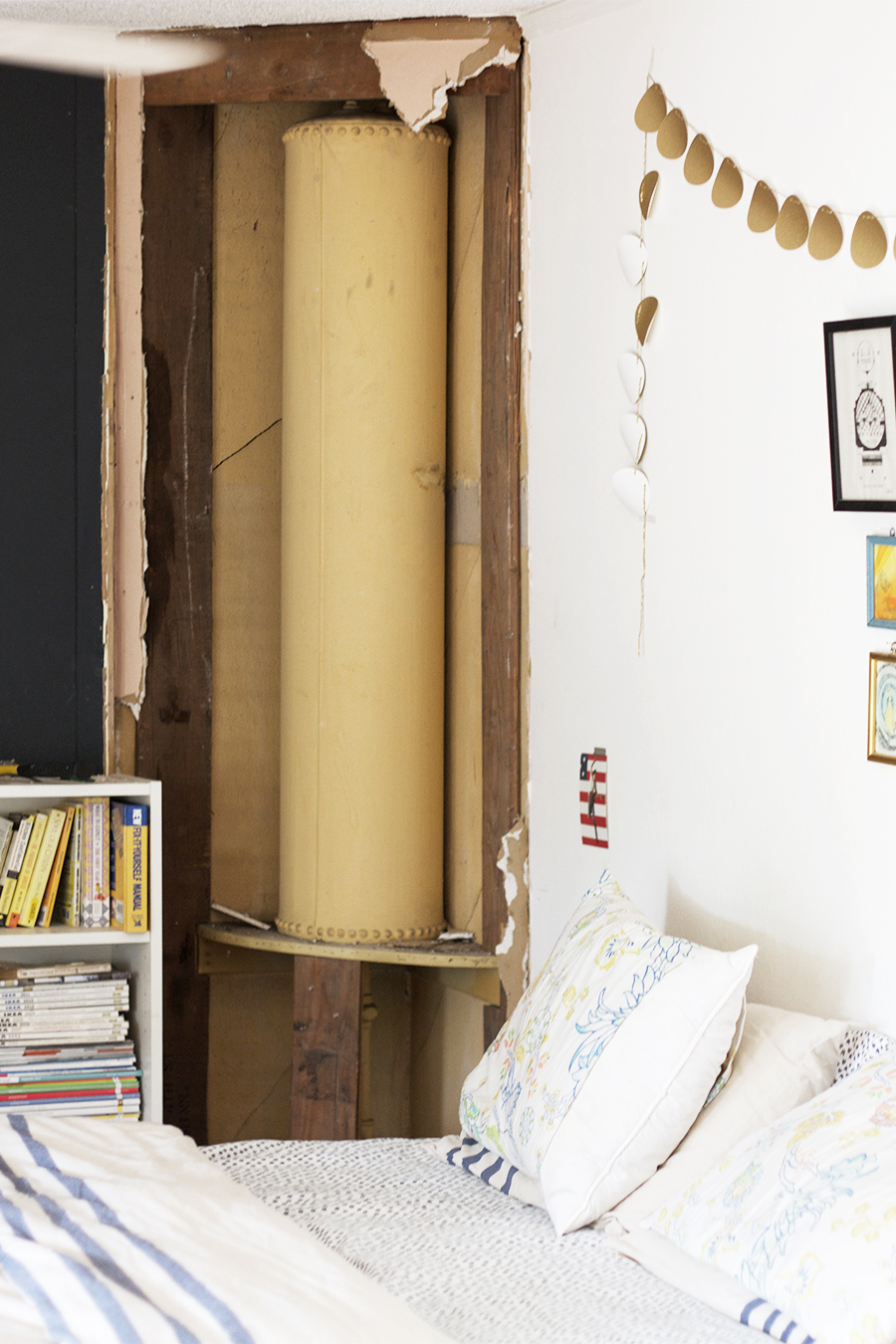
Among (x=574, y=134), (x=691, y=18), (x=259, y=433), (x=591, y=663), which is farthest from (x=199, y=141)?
(x=591, y=663)

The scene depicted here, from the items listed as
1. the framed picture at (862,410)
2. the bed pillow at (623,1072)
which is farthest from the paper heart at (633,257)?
the bed pillow at (623,1072)

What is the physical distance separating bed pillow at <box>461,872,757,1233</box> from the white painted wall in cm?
25

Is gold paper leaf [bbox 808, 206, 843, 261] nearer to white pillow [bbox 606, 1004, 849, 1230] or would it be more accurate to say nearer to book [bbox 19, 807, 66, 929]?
white pillow [bbox 606, 1004, 849, 1230]

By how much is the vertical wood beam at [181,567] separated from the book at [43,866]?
41cm

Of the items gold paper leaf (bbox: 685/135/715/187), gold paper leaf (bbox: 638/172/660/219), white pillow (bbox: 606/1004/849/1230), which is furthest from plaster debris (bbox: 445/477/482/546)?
white pillow (bbox: 606/1004/849/1230)

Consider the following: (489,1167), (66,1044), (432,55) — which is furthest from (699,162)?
(66,1044)

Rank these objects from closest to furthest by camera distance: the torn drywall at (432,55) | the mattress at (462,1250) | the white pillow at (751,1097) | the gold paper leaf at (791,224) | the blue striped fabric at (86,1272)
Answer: the blue striped fabric at (86,1272), the mattress at (462,1250), the white pillow at (751,1097), the gold paper leaf at (791,224), the torn drywall at (432,55)

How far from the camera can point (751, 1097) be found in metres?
1.83

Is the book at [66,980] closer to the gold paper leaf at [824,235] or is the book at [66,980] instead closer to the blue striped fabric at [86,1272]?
the blue striped fabric at [86,1272]

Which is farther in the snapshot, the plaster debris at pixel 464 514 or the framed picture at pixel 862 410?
the plaster debris at pixel 464 514

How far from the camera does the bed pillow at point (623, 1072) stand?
1.82 m

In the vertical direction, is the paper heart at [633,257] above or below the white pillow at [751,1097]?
above

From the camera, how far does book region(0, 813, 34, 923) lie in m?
2.70

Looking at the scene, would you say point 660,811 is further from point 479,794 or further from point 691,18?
point 691,18
